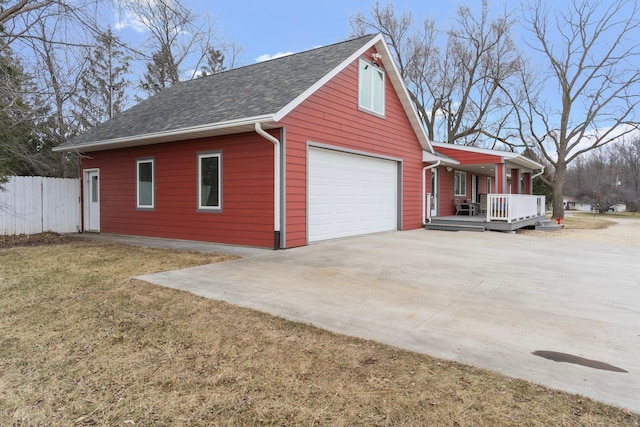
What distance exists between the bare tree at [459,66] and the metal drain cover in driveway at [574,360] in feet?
85.6

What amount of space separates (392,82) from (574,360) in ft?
34.8

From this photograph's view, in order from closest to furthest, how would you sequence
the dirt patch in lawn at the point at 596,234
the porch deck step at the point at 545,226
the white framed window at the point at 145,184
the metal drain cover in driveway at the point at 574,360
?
the metal drain cover in driveway at the point at 574,360, the white framed window at the point at 145,184, the dirt patch in lawn at the point at 596,234, the porch deck step at the point at 545,226

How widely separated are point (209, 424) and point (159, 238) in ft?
30.7

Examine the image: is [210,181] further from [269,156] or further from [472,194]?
[472,194]

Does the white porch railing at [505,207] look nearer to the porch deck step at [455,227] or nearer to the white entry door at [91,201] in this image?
the porch deck step at [455,227]

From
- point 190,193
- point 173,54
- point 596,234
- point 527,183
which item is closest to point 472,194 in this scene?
point 527,183

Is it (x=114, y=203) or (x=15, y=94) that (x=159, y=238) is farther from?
(x=15, y=94)

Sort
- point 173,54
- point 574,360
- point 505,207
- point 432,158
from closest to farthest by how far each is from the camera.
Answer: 1. point 574,360
2. point 505,207
3. point 432,158
4. point 173,54

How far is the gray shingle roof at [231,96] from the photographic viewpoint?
335 inches

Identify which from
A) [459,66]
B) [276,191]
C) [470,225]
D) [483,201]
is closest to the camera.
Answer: [276,191]

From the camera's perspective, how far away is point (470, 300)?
15.2 feet

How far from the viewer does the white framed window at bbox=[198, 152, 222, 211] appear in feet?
30.3

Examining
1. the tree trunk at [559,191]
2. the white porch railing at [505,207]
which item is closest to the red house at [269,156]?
the white porch railing at [505,207]

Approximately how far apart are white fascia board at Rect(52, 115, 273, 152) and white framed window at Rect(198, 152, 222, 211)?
2.19 feet
